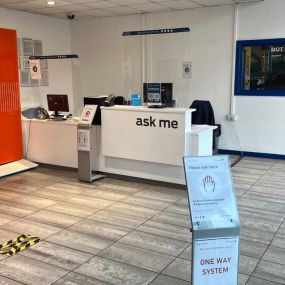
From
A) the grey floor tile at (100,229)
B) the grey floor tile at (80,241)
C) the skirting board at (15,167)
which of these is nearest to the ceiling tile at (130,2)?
the skirting board at (15,167)

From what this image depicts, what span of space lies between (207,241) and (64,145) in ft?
14.4

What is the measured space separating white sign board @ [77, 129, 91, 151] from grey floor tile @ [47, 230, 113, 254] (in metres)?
1.85

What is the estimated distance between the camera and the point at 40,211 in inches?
177

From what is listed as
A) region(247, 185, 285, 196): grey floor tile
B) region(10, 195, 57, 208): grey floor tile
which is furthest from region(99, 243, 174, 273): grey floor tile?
region(247, 185, 285, 196): grey floor tile

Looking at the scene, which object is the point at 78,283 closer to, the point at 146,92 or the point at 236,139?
the point at 146,92

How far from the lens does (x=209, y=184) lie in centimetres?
222

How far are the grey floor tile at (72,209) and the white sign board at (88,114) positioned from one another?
4.45 ft

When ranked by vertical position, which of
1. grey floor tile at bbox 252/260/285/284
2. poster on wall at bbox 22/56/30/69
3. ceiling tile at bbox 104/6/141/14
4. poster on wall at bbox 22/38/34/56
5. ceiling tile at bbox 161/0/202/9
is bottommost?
grey floor tile at bbox 252/260/285/284

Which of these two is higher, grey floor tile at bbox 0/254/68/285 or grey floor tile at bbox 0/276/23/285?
grey floor tile at bbox 0/254/68/285

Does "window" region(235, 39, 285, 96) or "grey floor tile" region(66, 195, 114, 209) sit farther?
"window" region(235, 39, 285, 96)

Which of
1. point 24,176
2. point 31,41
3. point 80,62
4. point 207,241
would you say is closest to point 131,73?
point 80,62

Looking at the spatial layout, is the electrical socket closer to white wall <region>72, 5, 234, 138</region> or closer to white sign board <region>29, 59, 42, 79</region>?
white wall <region>72, 5, 234, 138</region>

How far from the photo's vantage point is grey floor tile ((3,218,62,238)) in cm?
386

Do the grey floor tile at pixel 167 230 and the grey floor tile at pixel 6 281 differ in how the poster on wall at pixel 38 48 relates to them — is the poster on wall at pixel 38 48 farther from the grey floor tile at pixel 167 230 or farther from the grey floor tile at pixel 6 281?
the grey floor tile at pixel 6 281
